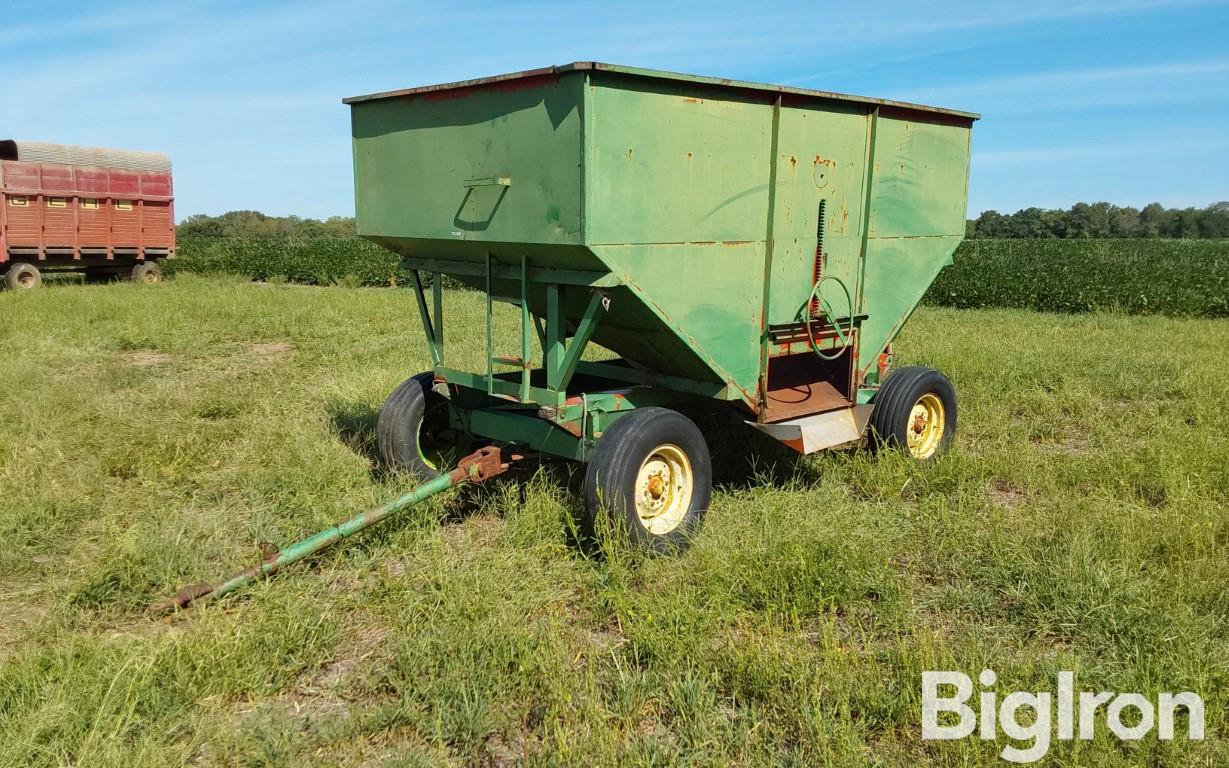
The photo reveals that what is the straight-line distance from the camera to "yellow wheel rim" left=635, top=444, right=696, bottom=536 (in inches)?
188

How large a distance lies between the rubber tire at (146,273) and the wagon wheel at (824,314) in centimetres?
1879

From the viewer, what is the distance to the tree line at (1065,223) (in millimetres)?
55062

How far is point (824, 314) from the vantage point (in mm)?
5598

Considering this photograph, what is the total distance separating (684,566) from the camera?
14.7 feet

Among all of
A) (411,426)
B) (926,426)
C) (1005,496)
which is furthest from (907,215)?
(411,426)

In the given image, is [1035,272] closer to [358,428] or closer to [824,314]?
[824,314]

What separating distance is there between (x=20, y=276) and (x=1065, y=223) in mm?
59890

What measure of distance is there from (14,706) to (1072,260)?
22677 mm

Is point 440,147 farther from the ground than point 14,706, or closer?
farther from the ground

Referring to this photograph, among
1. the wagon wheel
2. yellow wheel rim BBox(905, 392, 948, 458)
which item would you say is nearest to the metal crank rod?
the wagon wheel

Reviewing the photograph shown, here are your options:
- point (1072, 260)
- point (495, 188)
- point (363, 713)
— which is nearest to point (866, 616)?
point (363, 713)

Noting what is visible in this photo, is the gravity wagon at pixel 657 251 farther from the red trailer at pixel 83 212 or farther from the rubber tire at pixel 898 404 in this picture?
the red trailer at pixel 83 212

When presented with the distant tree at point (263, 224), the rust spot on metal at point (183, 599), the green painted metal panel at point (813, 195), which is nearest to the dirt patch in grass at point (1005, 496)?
the green painted metal panel at point (813, 195)

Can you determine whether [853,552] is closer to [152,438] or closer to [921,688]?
[921,688]
